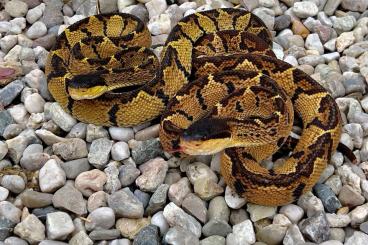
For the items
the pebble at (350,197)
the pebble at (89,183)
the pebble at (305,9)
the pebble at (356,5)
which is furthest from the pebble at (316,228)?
the pebble at (356,5)

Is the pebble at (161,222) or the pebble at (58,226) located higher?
the pebble at (58,226)

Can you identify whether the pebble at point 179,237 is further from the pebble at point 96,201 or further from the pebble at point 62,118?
the pebble at point 62,118

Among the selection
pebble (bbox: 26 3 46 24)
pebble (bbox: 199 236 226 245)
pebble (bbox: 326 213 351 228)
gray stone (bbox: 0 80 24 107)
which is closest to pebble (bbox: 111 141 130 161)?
pebble (bbox: 199 236 226 245)

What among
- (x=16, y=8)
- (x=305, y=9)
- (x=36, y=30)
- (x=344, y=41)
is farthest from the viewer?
(x=16, y=8)

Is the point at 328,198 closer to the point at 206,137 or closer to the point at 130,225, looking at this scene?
the point at 206,137

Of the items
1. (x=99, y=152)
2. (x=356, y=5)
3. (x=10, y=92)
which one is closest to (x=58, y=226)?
(x=99, y=152)

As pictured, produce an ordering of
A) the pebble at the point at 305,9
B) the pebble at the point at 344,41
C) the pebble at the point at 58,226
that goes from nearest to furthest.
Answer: the pebble at the point at 58,226, the pebble at the point at 344,41, the pebble at the point at 305,9

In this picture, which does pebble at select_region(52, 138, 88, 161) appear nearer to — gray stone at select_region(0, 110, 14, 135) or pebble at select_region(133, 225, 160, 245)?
gray stone at select_region(0, 110, 14, 135)
